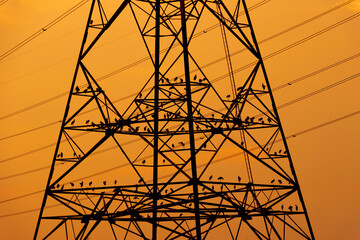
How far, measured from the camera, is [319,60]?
3484 cm

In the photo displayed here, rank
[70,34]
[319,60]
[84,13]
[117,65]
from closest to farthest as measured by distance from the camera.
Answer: [319,60] < [117,65] < [70,34] < [84,13]

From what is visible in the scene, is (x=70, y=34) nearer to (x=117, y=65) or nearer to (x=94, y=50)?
(x=94, y=50)

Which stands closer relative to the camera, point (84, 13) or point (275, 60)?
point (275, 60)

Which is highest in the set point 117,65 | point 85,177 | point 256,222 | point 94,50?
point 94,50

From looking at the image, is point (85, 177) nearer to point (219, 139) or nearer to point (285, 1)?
point (219, 139)

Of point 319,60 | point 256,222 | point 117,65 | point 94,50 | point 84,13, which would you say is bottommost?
point 256,222

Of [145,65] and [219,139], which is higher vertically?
[145,65]

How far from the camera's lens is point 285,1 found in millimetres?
38656

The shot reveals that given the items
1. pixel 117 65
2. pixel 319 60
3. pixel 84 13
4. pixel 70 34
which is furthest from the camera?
pixel 84 13

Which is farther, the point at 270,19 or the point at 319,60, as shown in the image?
the point at 270,19

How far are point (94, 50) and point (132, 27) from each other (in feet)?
8.94

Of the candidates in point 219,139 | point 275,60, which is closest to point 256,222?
point 219,139

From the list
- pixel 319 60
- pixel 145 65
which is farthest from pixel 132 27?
pixel 319 60

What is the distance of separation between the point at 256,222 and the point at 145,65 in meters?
11.6
